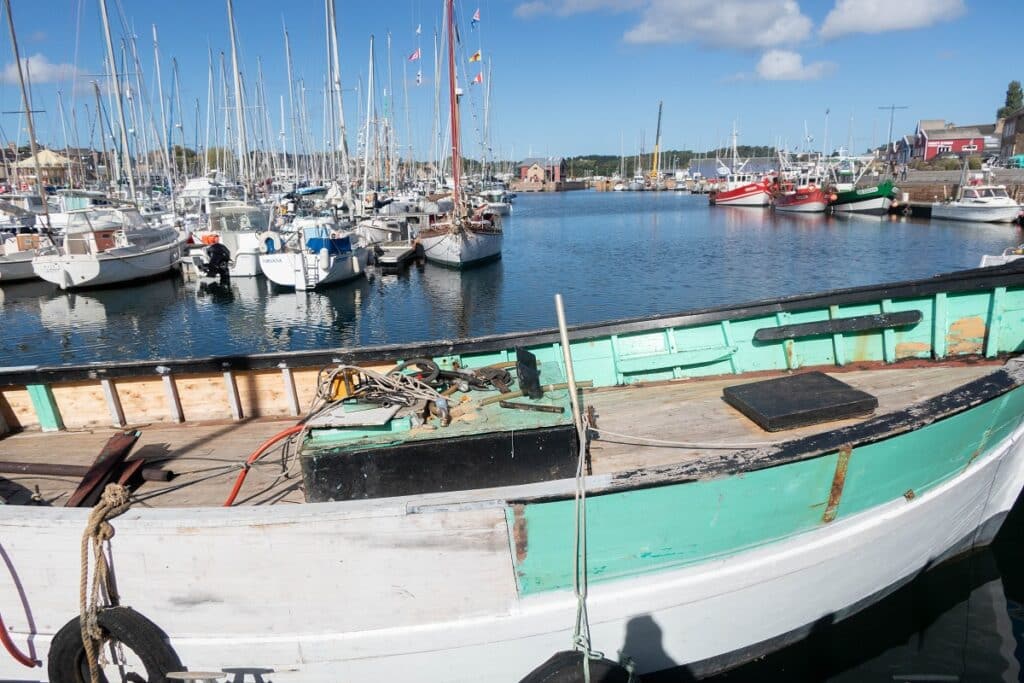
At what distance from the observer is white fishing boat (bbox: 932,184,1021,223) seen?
159 feet

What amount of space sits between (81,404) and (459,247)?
94.6 ft

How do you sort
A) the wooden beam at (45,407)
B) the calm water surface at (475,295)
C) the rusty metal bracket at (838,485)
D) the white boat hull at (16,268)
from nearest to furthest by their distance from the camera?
the rusty metal bracket at (838,485), the wooden beam at (45,407), the calm water surface at (475,295), the white boat hull at (16,268)

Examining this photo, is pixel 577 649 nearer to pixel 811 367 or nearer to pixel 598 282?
pixel 811 367

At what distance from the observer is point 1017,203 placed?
164 ft

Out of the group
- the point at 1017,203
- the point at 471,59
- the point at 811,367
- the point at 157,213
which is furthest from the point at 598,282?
the point at 1017,203

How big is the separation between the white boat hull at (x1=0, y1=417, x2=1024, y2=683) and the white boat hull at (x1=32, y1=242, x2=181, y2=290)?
104 feet

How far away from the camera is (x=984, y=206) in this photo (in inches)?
1927

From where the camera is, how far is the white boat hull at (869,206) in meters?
61.6

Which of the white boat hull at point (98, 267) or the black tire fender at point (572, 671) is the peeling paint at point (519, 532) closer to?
the black tire fender at point (572, 671)

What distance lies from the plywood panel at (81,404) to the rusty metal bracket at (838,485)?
663 cm

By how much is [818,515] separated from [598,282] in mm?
27907

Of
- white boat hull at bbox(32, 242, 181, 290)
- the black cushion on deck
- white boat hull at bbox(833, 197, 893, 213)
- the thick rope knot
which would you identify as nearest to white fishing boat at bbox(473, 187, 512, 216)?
white boat hull at bbox(833, 197, 893, 213)

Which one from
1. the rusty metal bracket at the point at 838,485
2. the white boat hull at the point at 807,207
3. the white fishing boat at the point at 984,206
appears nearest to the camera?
the rusty metal bracket at the point at 838,485

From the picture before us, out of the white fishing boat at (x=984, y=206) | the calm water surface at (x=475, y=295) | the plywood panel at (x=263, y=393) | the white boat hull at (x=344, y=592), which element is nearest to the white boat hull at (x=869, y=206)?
the white fishing boat at (x=984, y=206)
